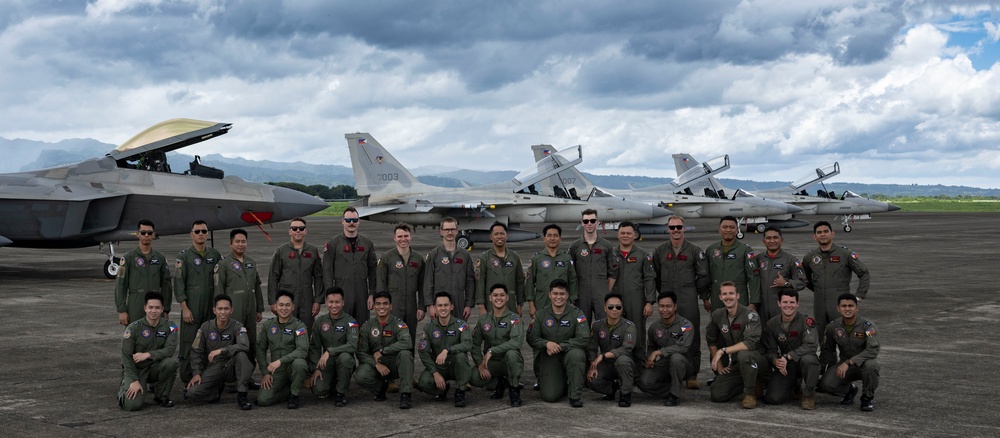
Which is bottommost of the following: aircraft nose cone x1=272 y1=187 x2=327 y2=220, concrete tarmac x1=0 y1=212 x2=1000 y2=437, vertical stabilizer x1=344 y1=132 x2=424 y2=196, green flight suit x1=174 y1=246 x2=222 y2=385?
concrete tarmac x1=0 y1=212 x2=1000 y2=437

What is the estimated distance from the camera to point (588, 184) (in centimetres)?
3628

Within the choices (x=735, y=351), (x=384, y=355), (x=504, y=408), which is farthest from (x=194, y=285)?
(x=735, y=351)

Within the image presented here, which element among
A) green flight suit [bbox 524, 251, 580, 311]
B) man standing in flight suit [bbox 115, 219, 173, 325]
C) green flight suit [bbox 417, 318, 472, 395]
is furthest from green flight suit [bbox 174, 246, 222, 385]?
green flight suit [bbox 524, 251, 580, 311]

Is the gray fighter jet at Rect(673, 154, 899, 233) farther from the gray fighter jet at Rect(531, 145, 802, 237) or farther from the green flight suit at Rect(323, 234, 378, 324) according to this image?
the green flight suit at Rect(323, 234, 378, 324)

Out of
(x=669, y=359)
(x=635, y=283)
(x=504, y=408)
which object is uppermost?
(x=635, y=283)

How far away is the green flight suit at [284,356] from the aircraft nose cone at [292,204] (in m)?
10.8

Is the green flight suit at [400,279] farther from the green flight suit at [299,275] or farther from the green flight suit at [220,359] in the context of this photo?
the green flight suit at [220,359]

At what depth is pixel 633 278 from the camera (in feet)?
29.0

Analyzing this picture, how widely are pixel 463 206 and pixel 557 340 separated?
2073 centimetres

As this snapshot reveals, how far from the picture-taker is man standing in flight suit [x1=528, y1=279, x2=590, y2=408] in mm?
7488

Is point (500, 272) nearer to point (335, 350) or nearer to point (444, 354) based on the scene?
point (444, 354)

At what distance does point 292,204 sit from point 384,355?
36.9ft

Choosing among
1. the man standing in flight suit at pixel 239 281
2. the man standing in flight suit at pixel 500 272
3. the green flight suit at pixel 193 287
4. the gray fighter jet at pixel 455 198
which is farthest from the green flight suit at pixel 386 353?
the gray fighter jet at pixel 455 198

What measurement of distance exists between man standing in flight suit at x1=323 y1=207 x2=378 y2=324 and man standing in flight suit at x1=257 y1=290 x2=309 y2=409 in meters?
1.06
